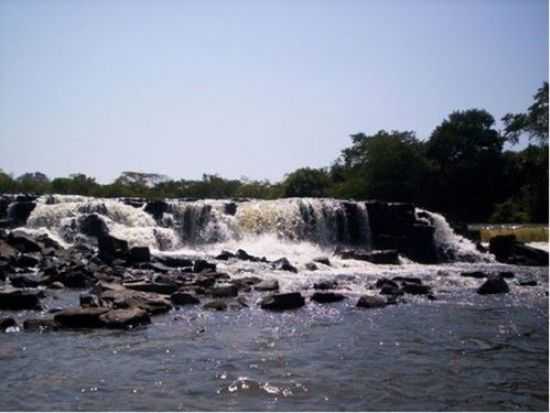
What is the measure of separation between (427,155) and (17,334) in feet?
180

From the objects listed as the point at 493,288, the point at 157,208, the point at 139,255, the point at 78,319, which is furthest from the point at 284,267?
the point at 157,208

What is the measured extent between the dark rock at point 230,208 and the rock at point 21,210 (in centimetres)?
984

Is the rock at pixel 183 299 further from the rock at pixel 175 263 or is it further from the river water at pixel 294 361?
the rock at pixel 175 263

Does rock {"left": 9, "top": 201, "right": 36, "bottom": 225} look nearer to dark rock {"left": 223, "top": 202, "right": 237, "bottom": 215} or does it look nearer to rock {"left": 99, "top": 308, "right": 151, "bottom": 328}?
dark rock {"left": 223, "top": 202, "right": 237, "bottom": 215}

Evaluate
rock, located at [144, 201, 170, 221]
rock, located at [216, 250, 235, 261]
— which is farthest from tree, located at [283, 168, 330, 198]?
rock, located at [216, 250, 235, 261]

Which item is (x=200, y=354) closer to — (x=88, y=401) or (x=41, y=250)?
(x=88, y=401)

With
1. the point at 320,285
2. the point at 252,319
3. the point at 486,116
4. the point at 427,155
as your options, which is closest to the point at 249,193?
the point at 427,155

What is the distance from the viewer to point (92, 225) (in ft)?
105

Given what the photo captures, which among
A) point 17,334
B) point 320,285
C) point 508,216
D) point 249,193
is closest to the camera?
point 17,334

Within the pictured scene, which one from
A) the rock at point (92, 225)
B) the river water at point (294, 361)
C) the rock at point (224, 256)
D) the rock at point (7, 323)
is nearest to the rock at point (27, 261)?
the river water at point (294, 361)

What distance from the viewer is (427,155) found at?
6297cm

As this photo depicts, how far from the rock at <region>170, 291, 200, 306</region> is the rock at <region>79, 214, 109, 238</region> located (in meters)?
16.6

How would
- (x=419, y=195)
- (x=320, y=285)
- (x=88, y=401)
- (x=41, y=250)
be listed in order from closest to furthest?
(x=88, y=401) → (x=320, y=285) → (x=41, y=250) → (x=419, y=195)

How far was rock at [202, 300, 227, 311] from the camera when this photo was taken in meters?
15.5
